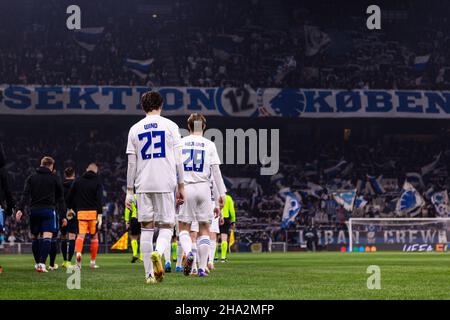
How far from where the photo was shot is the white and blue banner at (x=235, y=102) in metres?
36.4

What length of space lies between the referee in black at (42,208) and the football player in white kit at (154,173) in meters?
5.59

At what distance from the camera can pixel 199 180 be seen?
43.9ft

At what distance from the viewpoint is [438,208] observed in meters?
38.0

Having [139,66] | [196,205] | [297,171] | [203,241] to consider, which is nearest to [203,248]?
[203,241]

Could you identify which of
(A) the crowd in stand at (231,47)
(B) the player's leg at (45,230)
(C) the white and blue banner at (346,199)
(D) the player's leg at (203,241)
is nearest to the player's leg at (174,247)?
(B) the player's leg at (45,230)

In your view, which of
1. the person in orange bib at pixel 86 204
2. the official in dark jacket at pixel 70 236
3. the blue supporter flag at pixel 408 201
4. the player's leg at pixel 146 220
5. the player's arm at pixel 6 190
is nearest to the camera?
the player's leg at pixel 146 220

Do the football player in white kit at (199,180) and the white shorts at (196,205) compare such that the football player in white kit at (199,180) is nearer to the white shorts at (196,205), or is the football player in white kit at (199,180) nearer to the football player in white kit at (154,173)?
the white shorts at (196,205)

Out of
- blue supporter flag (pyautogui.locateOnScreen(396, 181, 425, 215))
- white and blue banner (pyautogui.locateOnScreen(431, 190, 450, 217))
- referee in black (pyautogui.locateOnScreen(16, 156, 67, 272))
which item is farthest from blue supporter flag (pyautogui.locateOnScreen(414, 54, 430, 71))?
referee in black (pyautogui.locateOnScreen(16, 156, 67, 272))

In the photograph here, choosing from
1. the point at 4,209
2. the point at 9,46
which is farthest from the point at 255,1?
the point at 4,209

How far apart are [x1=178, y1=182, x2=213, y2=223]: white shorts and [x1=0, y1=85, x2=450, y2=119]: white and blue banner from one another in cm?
2412

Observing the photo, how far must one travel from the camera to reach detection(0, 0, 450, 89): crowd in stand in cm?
3956

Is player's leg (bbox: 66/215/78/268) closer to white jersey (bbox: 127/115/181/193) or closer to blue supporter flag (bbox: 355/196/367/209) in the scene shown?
white jersey (bbox: 127/115/181/193)

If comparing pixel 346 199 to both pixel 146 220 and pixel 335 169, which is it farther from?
pixel 146 220
